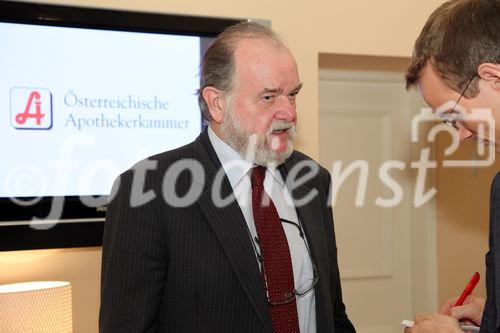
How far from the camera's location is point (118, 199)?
5.90 ft

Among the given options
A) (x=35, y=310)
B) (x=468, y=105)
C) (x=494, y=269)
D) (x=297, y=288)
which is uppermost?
(x=468, y=105)

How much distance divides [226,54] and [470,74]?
791 millimetres

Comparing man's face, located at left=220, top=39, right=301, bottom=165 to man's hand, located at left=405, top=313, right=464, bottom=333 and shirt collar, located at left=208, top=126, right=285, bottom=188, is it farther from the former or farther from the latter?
man's hand, located at left=405, top=313, right=464, bottom=333

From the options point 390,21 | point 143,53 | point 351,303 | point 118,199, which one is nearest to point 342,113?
point 390,21

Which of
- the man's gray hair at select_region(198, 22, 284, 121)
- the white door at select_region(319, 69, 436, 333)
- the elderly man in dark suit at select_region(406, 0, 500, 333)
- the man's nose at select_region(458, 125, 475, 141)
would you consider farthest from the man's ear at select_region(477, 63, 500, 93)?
the white door at select_region(319, 69, 436, 333)

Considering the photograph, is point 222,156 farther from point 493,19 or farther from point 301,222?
point 493,19

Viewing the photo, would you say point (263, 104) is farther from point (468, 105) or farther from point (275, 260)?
point (468, 105)

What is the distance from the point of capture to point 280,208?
1.98 metres

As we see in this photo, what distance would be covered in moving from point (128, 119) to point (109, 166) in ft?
0.67

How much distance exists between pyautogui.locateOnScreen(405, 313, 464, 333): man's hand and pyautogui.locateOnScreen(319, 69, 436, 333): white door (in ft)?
6.43

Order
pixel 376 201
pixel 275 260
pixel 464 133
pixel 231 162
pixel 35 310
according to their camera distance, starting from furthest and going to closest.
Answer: pixel 376 201 → pixel 35 310 → pixel 231 162 → pixel 275 260 → pixel 464 133

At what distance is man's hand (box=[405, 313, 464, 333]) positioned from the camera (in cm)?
158

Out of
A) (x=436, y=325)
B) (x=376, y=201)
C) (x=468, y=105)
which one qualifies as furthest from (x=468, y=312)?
(x=376, y=201)

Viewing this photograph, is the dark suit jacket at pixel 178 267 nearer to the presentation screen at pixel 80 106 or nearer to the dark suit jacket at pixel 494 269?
the dark suit jacket at pixel 494 269
